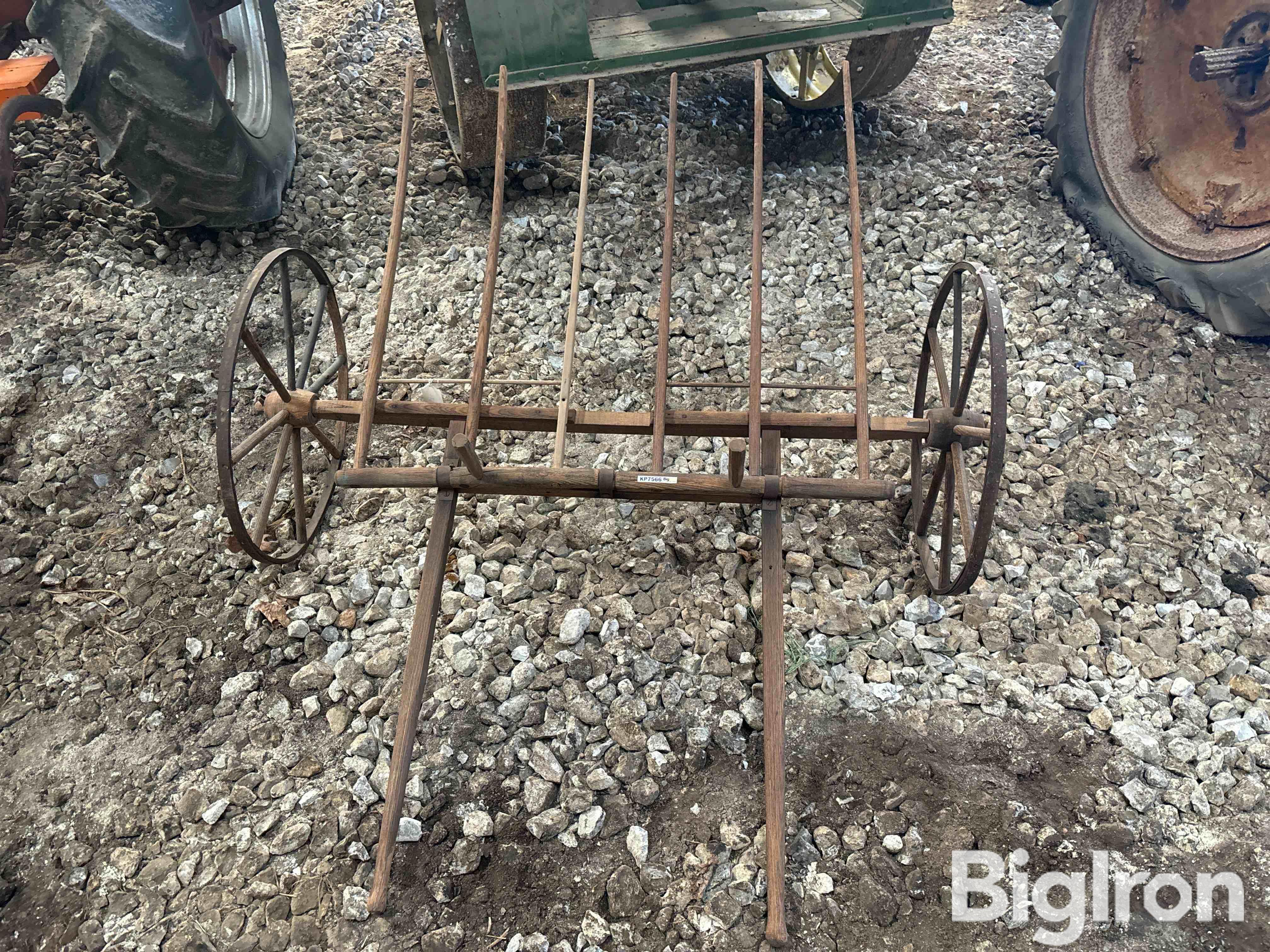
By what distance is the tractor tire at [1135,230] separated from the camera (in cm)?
320

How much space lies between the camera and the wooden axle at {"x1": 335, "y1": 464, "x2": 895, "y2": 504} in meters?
2.21

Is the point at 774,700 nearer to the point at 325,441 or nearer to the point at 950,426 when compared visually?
the point at 950,426

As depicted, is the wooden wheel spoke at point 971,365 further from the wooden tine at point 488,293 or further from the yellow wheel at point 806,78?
the yellow wheel at point 806,78

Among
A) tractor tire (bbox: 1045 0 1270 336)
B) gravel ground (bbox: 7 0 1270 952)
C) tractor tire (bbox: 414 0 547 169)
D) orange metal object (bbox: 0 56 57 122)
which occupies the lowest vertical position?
gravel ground (bbox: 7 0 1270 952)

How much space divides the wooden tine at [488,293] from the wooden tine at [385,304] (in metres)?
0.27

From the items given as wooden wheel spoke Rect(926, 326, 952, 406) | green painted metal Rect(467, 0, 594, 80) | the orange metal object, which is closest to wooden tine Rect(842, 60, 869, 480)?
wooden wheel spoke Rect(926, 326, 952, 406)

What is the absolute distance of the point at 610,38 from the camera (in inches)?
140

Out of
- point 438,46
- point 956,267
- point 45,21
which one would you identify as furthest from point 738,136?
point 45,21

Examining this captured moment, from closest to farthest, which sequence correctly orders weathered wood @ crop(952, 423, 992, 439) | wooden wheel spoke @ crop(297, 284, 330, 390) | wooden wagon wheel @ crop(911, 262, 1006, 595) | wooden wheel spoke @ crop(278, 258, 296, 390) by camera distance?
wooden wagon wheel @ crop(911, 262, 1006, 595), weathered wood @ crop(952, 423, 992, 439), wooden wheel spoke @ crop(278, 258, 296, 390), wooden wheel spoke @ crop(297, 284, 330, 390)

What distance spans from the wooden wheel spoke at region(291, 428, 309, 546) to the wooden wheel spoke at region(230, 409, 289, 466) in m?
0.08

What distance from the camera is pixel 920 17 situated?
353 cm

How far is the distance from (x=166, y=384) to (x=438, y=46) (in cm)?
194

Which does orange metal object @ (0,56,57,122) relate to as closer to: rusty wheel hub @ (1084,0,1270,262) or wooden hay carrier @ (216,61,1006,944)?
wooden hay carrier @ (216,61,1006,944)

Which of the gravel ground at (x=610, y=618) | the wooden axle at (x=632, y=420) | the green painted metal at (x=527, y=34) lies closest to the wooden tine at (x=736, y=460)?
the wooden axle at (x=632, y=420)
